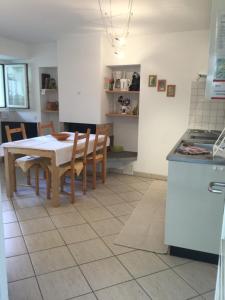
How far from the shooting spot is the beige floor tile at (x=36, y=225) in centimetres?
270

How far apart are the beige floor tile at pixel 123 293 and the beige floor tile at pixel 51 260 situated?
415 mm

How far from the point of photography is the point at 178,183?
2141 millimetres

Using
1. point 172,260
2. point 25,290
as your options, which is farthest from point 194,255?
point 25,290

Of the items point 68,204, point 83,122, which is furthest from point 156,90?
point 68,204

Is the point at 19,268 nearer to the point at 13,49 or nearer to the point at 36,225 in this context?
the point at 36,225

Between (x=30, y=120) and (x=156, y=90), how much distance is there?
284 centimetres

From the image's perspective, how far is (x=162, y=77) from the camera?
13.4 feet

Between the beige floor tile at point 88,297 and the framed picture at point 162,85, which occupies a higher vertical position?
the framed picture at point 162,85

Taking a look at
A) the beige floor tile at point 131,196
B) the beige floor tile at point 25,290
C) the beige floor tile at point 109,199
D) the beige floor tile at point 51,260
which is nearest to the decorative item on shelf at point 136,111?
the beige floor tile at point 131,196

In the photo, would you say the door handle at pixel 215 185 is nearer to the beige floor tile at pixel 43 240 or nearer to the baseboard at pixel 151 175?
the beige floor tile at pixel 43 240

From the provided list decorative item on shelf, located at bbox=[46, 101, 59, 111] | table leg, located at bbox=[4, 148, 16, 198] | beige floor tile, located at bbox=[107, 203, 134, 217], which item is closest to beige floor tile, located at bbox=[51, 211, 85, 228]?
beige floor tile, located at bbox=[107, 203, 134, 217]

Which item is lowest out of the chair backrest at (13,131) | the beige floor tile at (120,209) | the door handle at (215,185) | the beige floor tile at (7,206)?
the beige floor tile at (120,209)

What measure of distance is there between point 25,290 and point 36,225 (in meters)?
0.98

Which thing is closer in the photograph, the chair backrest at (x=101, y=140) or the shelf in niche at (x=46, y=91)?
the chair backrest at (x=101, y=140)
